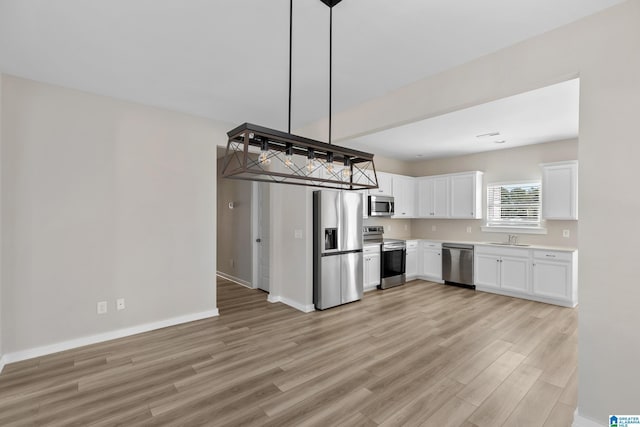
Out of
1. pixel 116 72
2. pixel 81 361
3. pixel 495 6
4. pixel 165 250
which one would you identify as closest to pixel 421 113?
pixel 495 6

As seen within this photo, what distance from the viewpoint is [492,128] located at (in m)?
4.37

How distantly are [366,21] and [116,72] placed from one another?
2.40m

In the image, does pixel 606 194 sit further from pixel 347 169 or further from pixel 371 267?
pixel 371 267

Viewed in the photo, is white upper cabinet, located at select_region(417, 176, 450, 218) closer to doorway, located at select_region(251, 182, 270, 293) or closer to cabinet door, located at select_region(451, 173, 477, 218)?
cabinet door, located at select_region(451, 173, 477, 218)

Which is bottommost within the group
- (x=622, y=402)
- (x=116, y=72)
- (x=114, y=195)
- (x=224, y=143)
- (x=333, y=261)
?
(x=622, y=402)

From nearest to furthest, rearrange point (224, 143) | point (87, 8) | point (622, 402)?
point (622, 402) < point (87, 8) < point (224, 143)

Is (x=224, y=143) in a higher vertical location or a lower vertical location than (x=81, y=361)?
higher

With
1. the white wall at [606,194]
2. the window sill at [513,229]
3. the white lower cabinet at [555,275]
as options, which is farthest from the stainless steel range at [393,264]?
the white wall at [606,194]

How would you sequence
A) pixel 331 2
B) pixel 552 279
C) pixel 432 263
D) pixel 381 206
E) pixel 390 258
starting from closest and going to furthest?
pixel 331 2
pixel 552 279
pixel 390 258
pixel 381 206
pixel 432 263

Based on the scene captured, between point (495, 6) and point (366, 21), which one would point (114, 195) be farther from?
point (495, 6)

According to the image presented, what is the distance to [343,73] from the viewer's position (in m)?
2.84

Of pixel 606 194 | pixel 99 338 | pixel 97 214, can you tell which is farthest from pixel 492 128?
pixel 99 338

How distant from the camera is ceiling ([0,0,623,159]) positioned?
6.39 ft

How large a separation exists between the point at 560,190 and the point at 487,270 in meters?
1.79
